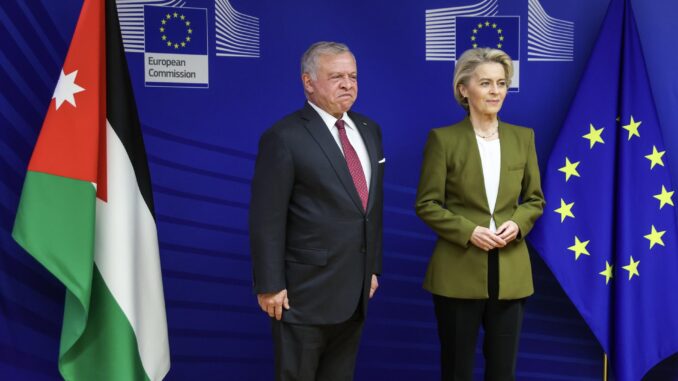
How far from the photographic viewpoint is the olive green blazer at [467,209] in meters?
2.53

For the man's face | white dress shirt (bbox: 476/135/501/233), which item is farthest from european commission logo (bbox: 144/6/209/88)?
white dress shirt (bbox: 476/135/501/233)

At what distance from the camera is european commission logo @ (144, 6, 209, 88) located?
10.2 feet

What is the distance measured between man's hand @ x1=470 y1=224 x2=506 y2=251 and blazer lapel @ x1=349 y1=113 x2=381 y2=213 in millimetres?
437

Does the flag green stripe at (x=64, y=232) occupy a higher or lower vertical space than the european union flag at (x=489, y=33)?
lower

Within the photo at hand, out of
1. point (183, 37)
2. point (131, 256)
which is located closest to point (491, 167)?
point (131, 256)

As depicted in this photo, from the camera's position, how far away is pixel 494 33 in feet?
10.6

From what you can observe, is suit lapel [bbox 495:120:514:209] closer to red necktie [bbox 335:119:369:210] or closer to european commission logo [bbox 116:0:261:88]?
red necktie [bbox 335:119:369:210]

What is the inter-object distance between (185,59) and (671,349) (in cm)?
249

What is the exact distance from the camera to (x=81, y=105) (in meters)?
2.39

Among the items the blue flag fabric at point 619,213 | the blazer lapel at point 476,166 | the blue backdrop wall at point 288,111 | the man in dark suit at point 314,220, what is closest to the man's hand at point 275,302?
the man in dark suit at point 314,220

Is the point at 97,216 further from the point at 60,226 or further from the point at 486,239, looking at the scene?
the point at 486,239

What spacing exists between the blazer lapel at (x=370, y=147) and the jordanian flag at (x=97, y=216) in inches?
32.8

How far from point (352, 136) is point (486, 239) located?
614 mm

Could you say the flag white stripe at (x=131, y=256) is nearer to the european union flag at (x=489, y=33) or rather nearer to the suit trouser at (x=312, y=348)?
the suit trouser at (x=312, y=348)
